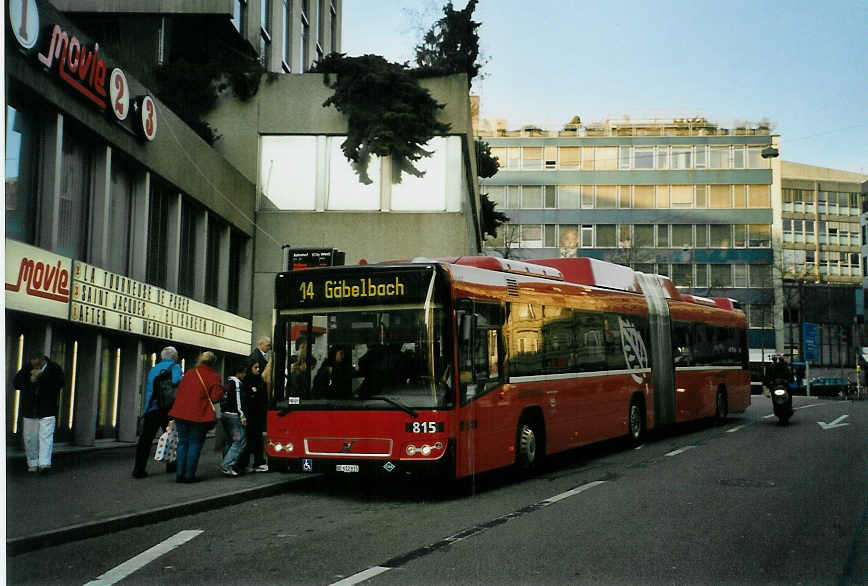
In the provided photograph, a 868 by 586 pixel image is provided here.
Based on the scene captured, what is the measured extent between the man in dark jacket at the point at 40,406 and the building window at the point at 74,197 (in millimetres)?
2844

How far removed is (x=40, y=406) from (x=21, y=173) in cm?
366

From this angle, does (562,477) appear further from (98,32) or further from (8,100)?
(98,32)

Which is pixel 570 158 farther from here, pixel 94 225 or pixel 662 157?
pixel 94 225

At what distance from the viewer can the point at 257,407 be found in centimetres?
1389

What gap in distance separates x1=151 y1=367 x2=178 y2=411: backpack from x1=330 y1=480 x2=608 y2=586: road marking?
18.6 feet

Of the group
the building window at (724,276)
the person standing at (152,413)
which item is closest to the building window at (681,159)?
the building window at (724,276)

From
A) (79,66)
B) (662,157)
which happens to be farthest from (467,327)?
(662,157)

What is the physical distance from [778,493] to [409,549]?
533 centimetres

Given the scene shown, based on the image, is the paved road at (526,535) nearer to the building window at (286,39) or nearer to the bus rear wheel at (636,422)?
the bus rear wheel at (636,422)

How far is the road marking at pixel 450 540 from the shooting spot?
7.06 meters

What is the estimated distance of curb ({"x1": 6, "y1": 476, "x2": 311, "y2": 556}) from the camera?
8.30 m

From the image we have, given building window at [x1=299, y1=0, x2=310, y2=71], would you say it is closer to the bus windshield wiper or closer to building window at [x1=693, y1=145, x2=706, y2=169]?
the bus windshield wiper

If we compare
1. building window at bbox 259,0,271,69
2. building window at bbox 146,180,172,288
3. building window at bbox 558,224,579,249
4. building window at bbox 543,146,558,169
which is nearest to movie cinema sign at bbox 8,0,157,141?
building window at bbox 146,180,172,288

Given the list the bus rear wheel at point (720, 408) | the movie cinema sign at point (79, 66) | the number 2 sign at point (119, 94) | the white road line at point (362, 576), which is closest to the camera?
the white road line at point (362, 576)
